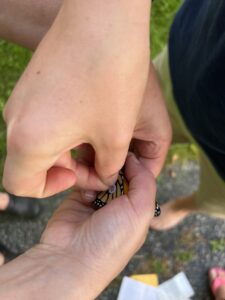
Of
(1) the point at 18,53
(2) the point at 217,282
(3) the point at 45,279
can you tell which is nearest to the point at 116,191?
(3) the point at 45,279

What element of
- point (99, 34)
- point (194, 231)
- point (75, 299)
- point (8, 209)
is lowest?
point (194, 231)

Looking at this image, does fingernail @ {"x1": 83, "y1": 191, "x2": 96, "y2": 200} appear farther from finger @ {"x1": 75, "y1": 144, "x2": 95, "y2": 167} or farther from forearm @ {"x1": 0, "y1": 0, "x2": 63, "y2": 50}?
forearm @ {"x1": 0, "y1": 0, "x2": 63, "y2": 50}

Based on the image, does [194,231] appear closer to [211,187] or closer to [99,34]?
[211,187]

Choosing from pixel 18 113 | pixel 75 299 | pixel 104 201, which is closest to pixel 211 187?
pixel 104 201

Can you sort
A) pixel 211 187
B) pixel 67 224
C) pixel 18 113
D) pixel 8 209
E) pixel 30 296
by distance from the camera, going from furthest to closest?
1. pixel 8 209
2. pixel 211 187
3. pixel 67 224
4. pixel 30 296
5. pixel 18 113

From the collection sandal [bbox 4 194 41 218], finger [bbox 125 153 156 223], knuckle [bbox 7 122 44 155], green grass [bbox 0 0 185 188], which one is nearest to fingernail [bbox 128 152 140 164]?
finger [bbox 125 153 156 223]

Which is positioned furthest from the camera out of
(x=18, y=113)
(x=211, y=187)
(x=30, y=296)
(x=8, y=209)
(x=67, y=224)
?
(x=8, y=209)

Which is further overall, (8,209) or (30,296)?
(8,209)
